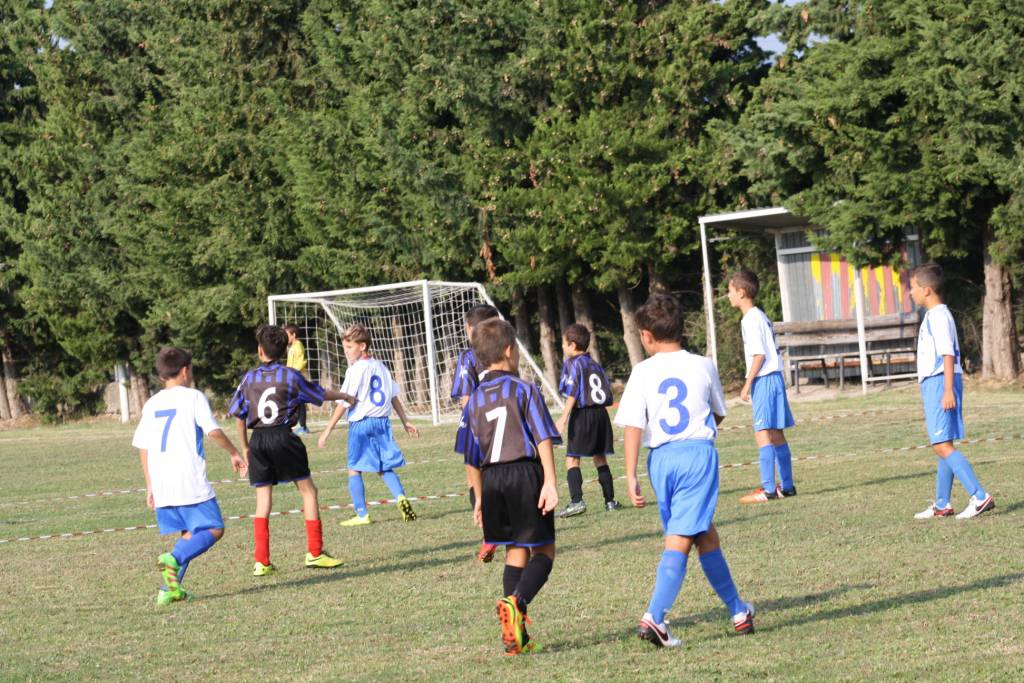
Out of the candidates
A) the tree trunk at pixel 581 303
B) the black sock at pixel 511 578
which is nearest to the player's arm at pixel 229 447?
the black sock at pixel 511 578

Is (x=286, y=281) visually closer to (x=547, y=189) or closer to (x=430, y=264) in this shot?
(x=430, y=264)

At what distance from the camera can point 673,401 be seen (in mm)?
6645

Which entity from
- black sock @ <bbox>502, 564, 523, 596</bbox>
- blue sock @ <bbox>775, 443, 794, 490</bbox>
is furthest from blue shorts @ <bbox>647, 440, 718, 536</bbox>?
blue sock @ <bbox>775, 443, 794, 490</bbox>

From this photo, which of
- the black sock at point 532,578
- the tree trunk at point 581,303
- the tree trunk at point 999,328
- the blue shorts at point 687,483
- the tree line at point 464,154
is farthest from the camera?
the tree trunk at point 581,303

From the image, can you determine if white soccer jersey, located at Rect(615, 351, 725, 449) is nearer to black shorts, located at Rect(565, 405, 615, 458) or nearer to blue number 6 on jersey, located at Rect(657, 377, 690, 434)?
blue number 6 on jersey, located at Rect(657, 377, 690, 434)

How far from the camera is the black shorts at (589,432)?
11883mm

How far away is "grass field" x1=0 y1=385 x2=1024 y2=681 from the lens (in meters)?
6.37

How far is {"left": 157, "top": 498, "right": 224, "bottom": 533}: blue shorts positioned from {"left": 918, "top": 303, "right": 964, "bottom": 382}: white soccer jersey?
492 cm

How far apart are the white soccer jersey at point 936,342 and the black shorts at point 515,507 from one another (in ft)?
13.7

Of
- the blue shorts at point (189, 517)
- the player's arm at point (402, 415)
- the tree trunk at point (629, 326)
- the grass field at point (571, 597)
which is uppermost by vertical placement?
the tree trunk at point (629, 326)

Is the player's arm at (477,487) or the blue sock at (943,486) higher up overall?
the player's arm at (477,487)

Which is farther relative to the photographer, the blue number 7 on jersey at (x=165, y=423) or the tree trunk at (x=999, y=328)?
the tree trunk at (x=999, y=328)

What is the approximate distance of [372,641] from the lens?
285 inches

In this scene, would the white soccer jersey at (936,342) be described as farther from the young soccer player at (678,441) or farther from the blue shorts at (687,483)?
the blue shorts at (687,483)
